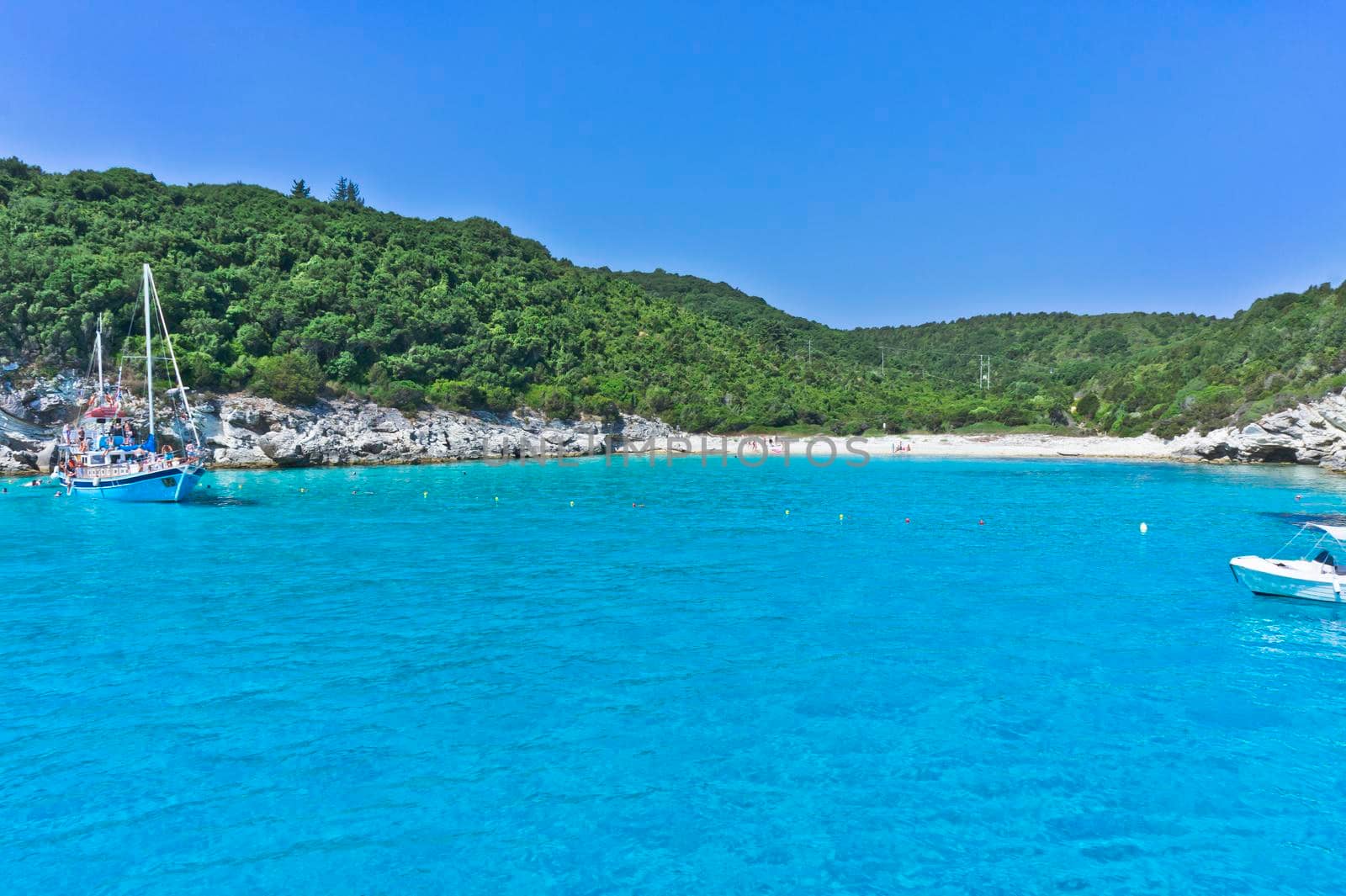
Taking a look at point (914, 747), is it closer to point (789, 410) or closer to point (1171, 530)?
point (1171, 530)

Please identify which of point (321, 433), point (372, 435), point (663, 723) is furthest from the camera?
point (372, 435)

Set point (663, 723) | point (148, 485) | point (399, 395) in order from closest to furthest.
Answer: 1. point (663, 723)
2. point (148, 485)
3. point (399, 395)

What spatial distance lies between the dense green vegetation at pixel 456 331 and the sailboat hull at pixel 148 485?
2331 cm

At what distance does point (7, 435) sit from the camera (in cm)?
5328

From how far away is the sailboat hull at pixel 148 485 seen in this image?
39312 mm

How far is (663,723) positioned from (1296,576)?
18.0 metres

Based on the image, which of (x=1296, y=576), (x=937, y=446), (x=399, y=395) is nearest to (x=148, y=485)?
(x=399, y=395)

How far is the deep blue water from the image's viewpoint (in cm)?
872

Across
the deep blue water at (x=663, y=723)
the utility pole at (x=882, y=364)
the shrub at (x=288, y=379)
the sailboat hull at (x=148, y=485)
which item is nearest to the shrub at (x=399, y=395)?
the shrub at (x=288, y=379)

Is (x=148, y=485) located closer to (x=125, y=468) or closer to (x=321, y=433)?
(x=125, y=468)

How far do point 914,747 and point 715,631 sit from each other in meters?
6.35

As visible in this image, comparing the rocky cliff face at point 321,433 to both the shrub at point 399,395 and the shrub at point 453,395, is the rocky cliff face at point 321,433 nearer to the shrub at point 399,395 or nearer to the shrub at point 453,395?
the shrub at point 399,395

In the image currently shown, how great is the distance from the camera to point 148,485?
39.6 metres

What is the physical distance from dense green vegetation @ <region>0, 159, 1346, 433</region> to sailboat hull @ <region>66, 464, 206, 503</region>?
2331 cm
